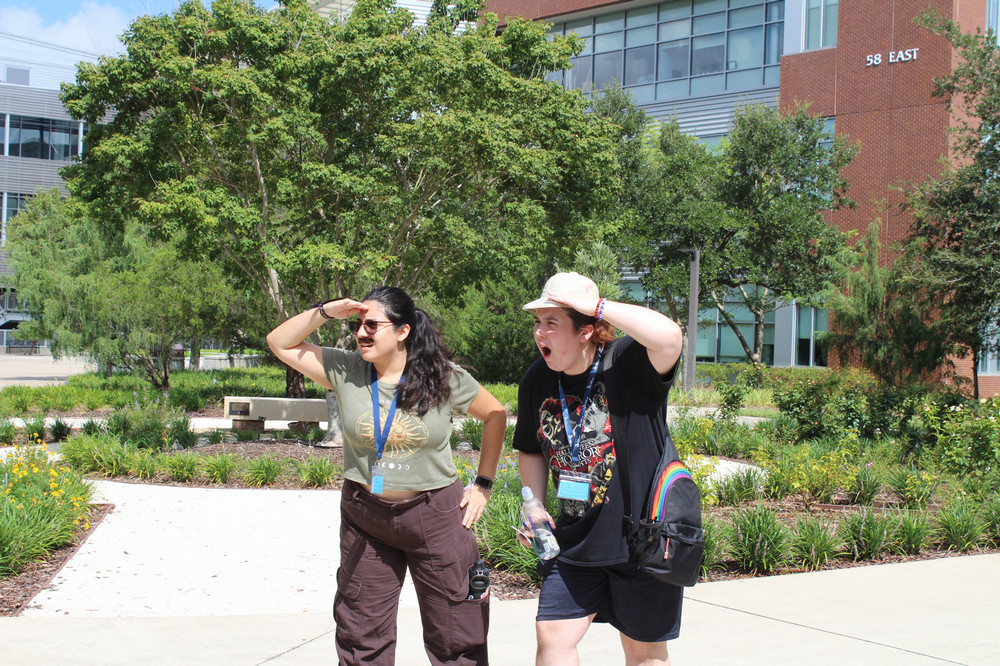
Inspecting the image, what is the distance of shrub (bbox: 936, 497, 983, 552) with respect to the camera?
690 centimetres

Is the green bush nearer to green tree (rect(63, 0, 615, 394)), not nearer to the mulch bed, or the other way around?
the mulch bed

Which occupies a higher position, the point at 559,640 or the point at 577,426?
the point at 577,426

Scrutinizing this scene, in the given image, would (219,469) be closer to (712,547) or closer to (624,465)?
(712,547)

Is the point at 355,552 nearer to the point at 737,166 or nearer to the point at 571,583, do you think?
the point at 571,583

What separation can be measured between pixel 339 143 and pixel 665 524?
34.1 feet

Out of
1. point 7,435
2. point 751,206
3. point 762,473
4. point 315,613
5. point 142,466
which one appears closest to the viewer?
point 315,613

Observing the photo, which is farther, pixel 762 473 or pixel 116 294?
pixel 116 294

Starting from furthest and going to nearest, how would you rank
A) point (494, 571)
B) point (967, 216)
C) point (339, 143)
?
point (967, 216)
point (339, 143)
point (494, 571)

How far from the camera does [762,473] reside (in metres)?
9.90

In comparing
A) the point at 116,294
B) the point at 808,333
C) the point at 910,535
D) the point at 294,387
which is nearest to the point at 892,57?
the point at 808,333

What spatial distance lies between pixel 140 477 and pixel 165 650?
239 inches

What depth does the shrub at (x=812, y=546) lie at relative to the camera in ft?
20.5

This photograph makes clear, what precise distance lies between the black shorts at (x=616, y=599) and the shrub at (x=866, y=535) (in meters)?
4.19

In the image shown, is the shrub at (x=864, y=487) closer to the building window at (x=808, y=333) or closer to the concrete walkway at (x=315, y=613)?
the concrete walkway at (x=315, y=613)
